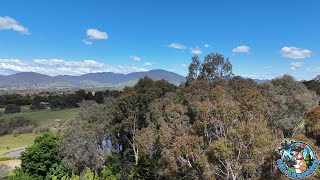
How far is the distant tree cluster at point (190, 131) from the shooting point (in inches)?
647

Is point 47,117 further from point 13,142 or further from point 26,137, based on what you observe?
point 13,142

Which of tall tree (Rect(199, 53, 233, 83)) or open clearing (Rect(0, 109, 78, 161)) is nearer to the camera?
tall tree (Rect(199, 53, 233, 83))

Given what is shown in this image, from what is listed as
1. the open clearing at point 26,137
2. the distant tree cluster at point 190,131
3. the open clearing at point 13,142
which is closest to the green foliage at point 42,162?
the distant tree cluster at point 190,131

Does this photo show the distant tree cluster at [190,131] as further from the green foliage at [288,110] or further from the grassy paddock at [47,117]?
the grassy paddock at [47,117]

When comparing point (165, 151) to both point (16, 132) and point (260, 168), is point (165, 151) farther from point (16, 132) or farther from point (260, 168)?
point (16, 132)

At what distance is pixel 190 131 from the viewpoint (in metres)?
22.7

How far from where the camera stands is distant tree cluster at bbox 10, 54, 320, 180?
1642 centimetres

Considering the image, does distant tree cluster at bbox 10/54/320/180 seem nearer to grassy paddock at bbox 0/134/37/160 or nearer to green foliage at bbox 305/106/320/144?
green foliage at bbox 305/106/320/144

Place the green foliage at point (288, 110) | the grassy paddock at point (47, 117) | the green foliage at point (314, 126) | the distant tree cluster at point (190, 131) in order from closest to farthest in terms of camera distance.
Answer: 1. the distant tree cluster at point (190, 131)
2. the green foliage at point (314, 126)
3. the green foliage at point (288, 110)
4. the grassy paddock at point (47, 117)

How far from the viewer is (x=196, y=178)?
1872 centimetres

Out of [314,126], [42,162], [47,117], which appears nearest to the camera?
[314,126]

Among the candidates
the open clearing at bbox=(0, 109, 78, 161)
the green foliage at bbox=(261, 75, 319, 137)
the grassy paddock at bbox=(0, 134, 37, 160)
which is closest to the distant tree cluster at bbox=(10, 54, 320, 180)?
the green foliage at bbox=(261, 75, 319, 137)

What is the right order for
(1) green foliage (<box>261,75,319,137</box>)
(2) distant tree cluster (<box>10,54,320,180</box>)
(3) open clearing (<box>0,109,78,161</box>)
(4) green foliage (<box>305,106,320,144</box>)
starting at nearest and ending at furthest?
(2) distant tree cluster (<box>10,54,320,180</box>)
(4) green foliage (<box>305,106,320,144</box>)
(1) green foliage (<box>261,75,319,137</box>)
(3) open clearing (<box>0,109,78,161</box>)

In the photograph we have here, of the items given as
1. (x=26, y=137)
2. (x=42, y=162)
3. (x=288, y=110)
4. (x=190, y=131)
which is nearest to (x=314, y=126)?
(x=190, y=131)
